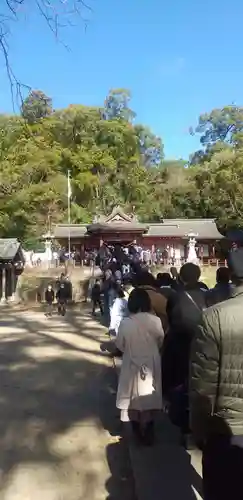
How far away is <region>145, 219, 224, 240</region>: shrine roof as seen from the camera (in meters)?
39.6

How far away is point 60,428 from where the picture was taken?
17.8ft

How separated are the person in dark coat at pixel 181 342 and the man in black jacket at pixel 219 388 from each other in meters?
1.21

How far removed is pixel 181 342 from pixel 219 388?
5.35ft

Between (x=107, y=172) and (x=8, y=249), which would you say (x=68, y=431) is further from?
(x=107, y=172)

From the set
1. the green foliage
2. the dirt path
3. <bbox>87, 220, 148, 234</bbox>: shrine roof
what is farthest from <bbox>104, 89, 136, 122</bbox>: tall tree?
the dirt path

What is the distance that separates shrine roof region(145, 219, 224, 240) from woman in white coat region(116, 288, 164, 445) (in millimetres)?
34546

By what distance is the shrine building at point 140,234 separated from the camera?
36125mm

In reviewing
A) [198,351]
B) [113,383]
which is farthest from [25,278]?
[198,351]

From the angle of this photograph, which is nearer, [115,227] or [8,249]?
[8,249]

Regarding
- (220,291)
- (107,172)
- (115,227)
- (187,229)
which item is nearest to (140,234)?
(115,227)

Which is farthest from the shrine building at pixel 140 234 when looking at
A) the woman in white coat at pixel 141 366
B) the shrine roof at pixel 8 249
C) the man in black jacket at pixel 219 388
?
the man in black jacket at pixel 219 388

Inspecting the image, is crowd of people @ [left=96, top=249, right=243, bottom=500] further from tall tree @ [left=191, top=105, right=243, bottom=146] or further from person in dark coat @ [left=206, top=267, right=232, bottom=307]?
tall tree @ [left=191, top=105, right=243, bottom=146]

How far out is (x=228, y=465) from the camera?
199 centimetres

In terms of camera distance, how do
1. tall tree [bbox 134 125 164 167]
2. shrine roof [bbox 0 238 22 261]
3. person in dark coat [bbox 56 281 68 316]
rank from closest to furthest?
1. person in dark coat [bbox 56 281 68 316]
2. shrine roof [bbox 0 238 22 261]
3. tall tree [bbox 134 125 164 167]
